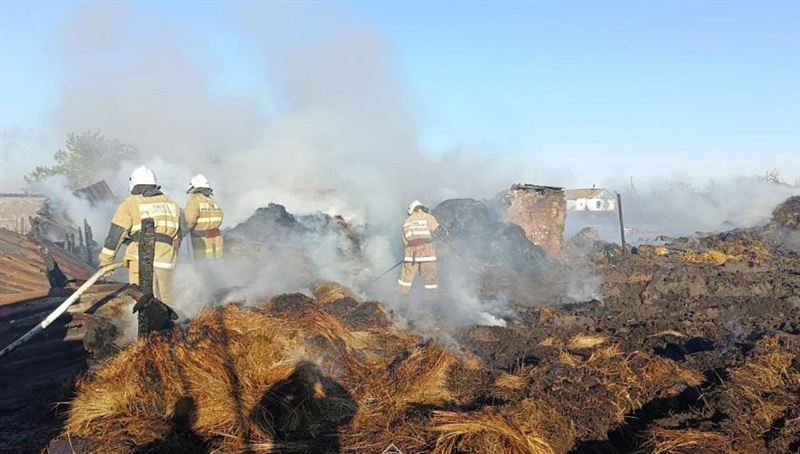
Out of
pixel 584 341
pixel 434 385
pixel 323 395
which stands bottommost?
pixel 584 341

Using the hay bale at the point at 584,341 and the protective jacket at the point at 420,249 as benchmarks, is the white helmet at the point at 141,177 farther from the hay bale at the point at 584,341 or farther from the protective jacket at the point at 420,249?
the hay bale at the point at 584,341

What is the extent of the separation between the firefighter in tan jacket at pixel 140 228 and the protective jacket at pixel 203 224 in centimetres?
124

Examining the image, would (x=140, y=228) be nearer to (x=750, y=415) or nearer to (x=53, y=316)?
(x=53, y=316)

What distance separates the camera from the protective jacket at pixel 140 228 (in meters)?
5.56

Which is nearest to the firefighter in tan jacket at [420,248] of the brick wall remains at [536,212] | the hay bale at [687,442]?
the hay bale at [687,442]

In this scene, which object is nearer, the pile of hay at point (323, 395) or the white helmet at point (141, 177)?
the pile of hay at point (323, 395)

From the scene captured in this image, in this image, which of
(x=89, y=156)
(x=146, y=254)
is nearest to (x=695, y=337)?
(x=146, y=254)

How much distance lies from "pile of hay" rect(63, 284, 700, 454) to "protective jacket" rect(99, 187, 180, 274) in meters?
1.19

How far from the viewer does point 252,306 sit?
244 inches

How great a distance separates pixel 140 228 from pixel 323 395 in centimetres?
281

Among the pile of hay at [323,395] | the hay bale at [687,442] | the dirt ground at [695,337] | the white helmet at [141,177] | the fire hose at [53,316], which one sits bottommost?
the dirt ground at [695,337]

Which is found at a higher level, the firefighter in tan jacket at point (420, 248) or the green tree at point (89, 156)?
the green tree at point (89, 156)

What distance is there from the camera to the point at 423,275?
9367 millimetres

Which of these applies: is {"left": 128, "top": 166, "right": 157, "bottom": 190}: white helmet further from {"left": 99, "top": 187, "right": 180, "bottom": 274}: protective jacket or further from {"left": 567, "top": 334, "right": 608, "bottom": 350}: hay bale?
{"left": 567, "top": 334, "right": 608, "bottom": 350}: hay bale
